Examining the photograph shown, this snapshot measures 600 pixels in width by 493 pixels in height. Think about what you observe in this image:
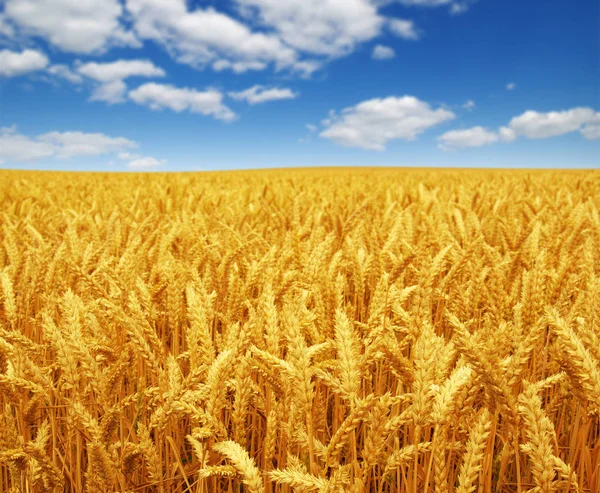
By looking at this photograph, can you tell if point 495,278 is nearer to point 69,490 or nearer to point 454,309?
point 454,309

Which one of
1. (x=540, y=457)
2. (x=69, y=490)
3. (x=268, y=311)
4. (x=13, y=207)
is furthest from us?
(x=13, y=207)

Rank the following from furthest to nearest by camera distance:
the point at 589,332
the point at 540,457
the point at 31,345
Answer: the point at 31,345, the point at 589,332, the point at 540,457

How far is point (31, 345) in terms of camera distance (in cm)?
110

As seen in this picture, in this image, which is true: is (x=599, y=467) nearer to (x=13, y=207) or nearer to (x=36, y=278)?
(x=36, y=278)

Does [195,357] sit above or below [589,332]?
below

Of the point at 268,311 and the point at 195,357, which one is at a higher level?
the point at 268,311

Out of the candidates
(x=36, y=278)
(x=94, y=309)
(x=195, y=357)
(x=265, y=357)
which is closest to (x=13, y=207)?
(x=36, y=278)

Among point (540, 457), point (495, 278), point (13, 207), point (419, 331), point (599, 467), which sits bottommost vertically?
point (599, 467)

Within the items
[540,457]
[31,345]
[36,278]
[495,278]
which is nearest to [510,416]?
[540,457]

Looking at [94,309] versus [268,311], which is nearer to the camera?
[268,311]

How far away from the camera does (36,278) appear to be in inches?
60.1

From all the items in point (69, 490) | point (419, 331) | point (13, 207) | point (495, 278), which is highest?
point (13, 207)

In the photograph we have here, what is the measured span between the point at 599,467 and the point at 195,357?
1080mm

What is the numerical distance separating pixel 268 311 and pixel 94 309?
651 millimetres
